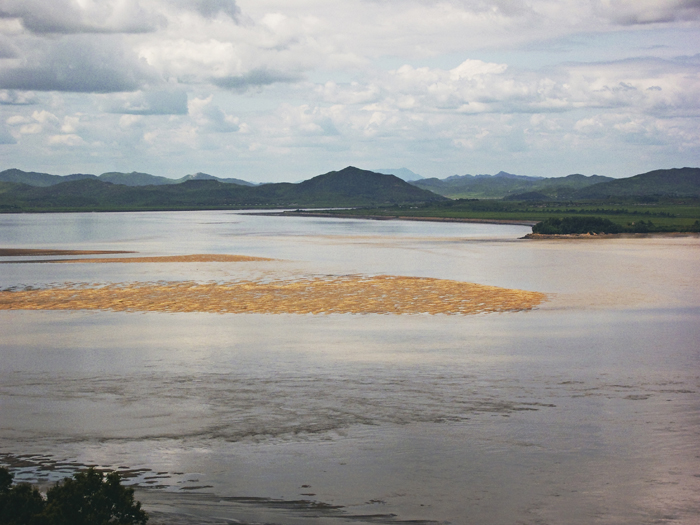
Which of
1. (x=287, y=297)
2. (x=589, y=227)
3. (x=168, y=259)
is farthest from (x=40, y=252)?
(x=589, y=227)

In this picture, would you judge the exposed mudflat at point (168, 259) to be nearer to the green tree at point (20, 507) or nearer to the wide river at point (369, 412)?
the wide river at point (369, 412)

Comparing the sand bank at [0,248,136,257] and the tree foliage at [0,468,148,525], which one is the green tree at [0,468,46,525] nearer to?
the tree foliage at [0,468,148,525]

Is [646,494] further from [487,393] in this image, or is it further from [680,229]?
[680,229]

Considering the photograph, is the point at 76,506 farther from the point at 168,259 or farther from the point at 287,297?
the point at 168,259

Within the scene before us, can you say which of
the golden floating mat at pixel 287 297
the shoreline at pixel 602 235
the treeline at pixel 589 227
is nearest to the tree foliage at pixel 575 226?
the treeline at pixel 589 227

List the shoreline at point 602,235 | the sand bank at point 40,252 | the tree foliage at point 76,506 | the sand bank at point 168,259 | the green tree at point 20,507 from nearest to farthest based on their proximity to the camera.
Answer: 1. the tree foliage at point 76,506
2. the green tree at point 20,507
3. the sand bank at point 168,259
4. the sand bank at point 40,252
5. the shoreline at point 602,235

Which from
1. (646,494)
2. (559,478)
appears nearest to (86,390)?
(559,478)

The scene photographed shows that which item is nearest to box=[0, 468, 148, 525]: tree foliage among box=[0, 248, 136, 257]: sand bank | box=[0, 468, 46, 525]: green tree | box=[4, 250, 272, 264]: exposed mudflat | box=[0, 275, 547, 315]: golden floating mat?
box=[0, 468, 46, 525]: green tree
